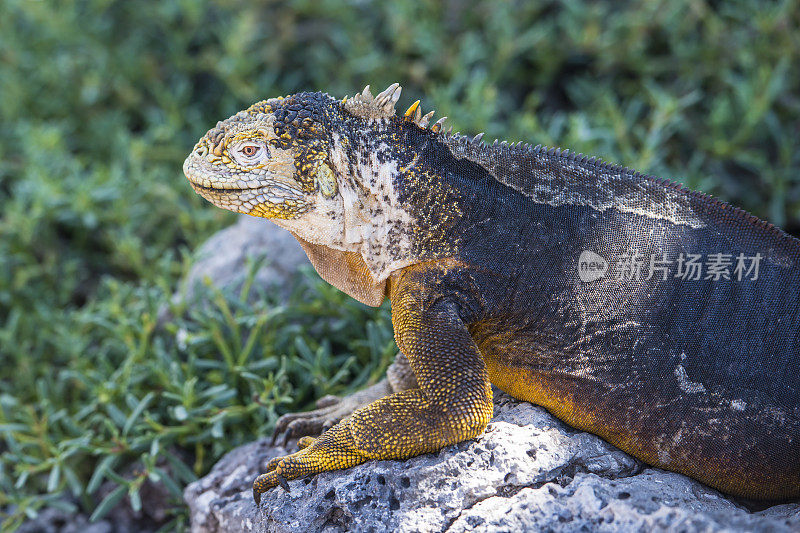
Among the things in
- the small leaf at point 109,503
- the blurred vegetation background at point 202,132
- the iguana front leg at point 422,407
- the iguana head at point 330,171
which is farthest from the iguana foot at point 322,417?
the small leaf at point 109,503

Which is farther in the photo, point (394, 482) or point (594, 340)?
point (594, 340)

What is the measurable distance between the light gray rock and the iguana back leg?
1235 millimetres

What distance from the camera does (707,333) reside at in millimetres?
2785

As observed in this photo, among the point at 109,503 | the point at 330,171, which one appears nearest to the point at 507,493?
the point at 330,171

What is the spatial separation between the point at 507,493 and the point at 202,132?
477 centimetres

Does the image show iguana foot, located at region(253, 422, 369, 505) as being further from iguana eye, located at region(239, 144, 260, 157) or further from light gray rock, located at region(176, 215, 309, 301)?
light gray rock, located at region(176, 215, 309, 301)

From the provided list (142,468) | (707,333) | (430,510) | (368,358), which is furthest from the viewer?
(368,358)

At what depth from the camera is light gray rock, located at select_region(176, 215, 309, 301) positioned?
14.9 feet

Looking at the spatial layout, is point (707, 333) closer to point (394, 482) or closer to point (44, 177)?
point (394, 482)

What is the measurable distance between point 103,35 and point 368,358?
4.82 meters

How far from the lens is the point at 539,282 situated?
2842mm

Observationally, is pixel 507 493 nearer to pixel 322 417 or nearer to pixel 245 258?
pixel 322 417

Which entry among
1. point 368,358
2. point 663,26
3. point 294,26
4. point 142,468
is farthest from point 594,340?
point 294,26

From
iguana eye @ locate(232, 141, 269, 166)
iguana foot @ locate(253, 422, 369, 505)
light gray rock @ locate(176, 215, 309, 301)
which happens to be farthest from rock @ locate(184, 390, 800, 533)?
light gray rock @ locate(176, 215, 309, 301)
